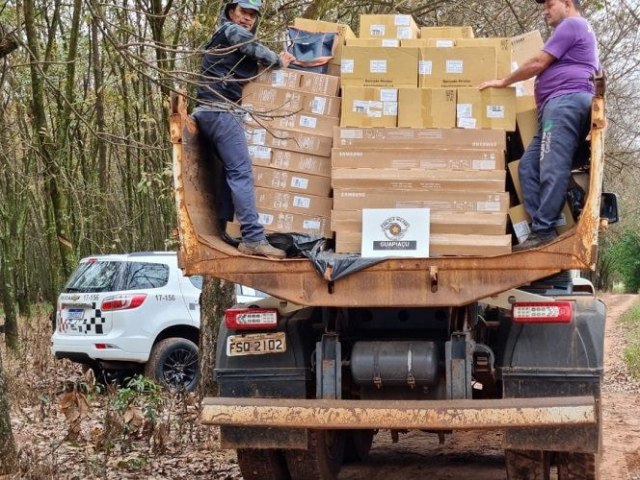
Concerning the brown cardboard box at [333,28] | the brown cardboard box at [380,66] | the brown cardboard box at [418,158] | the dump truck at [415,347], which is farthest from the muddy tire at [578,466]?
the brown cardboard box at [333,28]

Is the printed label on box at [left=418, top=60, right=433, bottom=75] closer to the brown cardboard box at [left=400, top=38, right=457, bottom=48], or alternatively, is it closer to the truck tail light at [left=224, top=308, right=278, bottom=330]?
the brown cardboard box at [left=400, top=38, right=457, bottom=48]

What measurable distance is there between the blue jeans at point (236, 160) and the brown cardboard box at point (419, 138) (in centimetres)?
61

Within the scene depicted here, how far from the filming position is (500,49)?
677cm

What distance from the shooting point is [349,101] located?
21.8ft

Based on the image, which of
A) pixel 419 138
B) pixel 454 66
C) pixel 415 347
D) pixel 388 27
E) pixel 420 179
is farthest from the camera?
pixel 388 27

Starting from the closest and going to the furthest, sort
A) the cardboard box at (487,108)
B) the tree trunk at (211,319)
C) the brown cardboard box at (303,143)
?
the cardboard box at (487,108), the brown cardboard box at (303,143), the tree trunk at (211,319)

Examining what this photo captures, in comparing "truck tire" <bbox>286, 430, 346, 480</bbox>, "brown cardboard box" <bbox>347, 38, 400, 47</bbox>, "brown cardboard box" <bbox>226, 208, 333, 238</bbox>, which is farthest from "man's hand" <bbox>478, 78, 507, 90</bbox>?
"truck tire" <bbox>286, 430, 346, 480</bbox>

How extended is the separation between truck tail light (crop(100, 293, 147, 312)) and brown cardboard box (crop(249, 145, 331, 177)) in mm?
5794

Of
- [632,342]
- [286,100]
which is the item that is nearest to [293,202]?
[286,100]

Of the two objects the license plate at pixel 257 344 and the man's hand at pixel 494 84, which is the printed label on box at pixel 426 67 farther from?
the license plate at pixel 257 344

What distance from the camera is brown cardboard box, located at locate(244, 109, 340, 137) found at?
265 inches

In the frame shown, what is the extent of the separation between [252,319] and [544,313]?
176cm

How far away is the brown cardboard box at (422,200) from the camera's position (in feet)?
20.6

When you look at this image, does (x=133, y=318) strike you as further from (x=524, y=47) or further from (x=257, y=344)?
(x=524, y=47)
